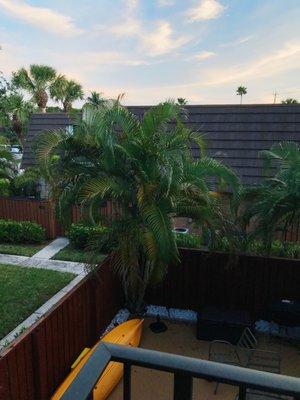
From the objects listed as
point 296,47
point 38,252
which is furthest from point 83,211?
point 296,47

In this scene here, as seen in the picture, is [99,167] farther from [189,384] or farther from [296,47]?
[296,47]

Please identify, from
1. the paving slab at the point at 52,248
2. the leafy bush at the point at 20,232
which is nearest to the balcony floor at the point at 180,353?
the paving slab at the point at 52,248

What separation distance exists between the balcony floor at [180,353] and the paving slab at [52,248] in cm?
538

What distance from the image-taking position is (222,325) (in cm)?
779

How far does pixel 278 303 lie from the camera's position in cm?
814

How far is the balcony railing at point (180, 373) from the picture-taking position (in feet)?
3.59

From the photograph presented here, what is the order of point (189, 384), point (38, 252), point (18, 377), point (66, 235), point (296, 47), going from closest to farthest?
1. point (189, 384)
2. point (18, 377)
3. point (296, 47)
4. point (38, 252)
5. point (66, 235)

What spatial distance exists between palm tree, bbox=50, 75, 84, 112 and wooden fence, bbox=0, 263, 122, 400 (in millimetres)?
26575

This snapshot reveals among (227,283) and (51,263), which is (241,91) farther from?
(227,283)

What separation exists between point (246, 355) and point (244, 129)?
9.01 m

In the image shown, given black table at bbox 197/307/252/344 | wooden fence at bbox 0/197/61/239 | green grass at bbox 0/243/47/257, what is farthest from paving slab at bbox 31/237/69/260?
black table at bbox 197/307/252/344

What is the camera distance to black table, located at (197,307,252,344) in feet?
25.3

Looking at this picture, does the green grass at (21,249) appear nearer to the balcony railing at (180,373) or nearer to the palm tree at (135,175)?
the palm tree at (135,175)

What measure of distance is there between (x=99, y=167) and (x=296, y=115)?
9552 mm
